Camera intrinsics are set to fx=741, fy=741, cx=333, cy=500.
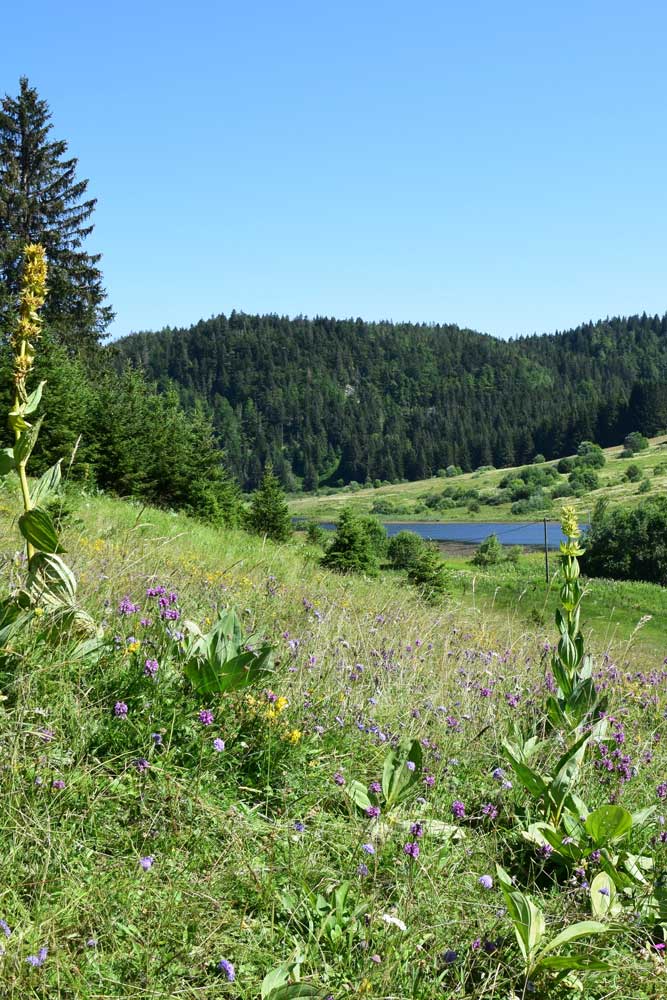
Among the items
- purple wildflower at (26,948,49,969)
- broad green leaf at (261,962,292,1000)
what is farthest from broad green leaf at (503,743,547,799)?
purple wildflower at (26,948,49,969)

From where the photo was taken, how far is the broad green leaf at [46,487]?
3.36 m

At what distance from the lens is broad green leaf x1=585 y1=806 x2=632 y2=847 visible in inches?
116

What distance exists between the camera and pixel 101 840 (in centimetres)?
265

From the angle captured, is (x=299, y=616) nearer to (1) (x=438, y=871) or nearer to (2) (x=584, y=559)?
(1) (x=438, y=871)

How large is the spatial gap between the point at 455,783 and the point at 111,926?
1.73 meters

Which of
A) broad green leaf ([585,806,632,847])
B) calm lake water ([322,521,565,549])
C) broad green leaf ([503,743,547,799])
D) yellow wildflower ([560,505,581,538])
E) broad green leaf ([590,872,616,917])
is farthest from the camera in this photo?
calm lake water ([322,521,565,549])

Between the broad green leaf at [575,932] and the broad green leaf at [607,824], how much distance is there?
0.52 m

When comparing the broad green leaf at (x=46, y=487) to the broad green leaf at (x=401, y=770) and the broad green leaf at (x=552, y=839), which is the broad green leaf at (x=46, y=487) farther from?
the broad green leaf at (x=552, y=839)

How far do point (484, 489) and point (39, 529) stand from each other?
167911 mm

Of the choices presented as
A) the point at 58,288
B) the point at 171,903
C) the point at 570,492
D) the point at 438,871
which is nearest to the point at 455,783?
the point at 438,871

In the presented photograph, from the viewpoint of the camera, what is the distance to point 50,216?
39938 mm

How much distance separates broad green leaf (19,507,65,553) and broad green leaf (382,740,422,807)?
1786 mm

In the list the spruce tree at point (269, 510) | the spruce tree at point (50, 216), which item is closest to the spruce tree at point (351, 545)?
the spruce tree at point (269, 510)

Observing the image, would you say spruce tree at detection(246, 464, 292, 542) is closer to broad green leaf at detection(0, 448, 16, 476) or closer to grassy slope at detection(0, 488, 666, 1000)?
grassy slope at detection(0, 488, 666, 1000)
